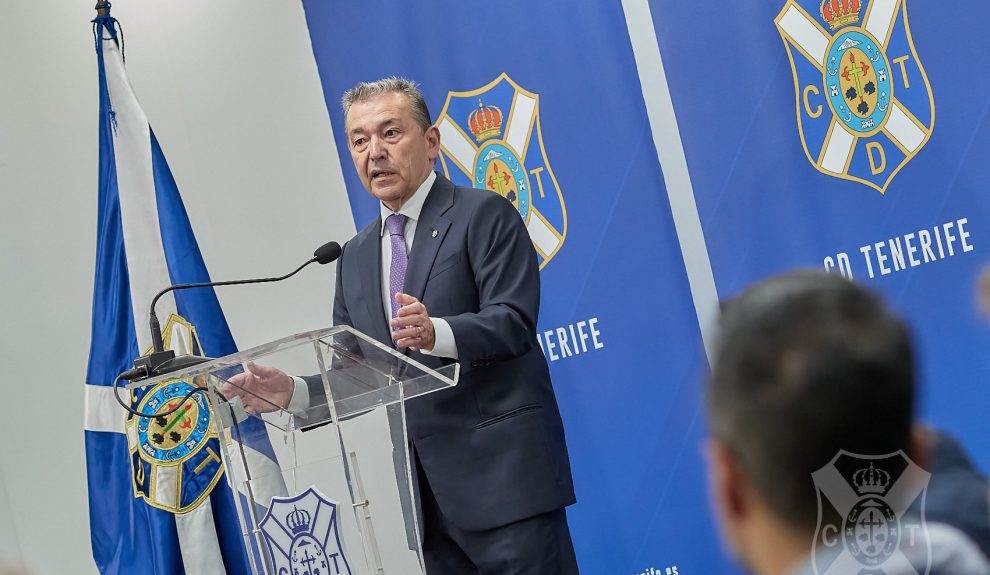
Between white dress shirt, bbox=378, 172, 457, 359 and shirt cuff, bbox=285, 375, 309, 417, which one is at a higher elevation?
white dress shirt, bbox=378, 172, 457, 359

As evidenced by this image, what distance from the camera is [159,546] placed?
3873 mm

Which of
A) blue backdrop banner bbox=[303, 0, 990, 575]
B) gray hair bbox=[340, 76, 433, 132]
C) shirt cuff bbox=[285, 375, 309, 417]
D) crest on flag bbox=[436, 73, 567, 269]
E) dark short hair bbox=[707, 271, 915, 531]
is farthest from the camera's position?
crest on flag bbox=[436, 73, 567, 269]

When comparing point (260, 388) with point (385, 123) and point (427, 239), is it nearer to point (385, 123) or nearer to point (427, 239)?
point (427, 239)

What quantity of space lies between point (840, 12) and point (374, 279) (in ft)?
6.49

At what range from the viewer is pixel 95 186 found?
4648mm

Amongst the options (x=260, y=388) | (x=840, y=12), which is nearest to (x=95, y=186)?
(x=260, y=388)

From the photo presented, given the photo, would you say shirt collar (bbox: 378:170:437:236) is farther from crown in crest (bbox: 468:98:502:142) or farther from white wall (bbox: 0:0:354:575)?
white wall (bbox: 0:0:354:575)

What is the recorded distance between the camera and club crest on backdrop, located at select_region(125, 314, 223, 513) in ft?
12.7

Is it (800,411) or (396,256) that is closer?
(800,411)

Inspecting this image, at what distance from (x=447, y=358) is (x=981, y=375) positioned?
1974 mm

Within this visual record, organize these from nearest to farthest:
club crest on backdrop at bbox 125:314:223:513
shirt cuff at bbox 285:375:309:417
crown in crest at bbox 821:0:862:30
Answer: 1. shirt cuff at bbox 285:375:309:417
2. crown in crest at bbox 821:0:862:30
3. club crest on backdrop at bbox 125:314:223:513

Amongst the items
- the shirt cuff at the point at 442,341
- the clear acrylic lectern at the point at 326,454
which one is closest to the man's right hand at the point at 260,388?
the clear acrylic lectern at the point at 326,454

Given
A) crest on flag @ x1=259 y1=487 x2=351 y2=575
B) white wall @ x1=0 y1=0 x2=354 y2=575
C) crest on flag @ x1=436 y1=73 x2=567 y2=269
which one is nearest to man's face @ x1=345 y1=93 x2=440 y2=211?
crest on flag @ x1=259 y1=487 x2=351 y2=575

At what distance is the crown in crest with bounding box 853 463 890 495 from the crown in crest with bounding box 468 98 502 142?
3.60 meters
